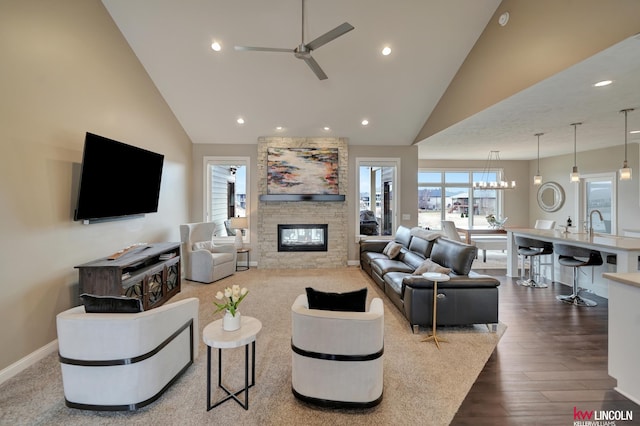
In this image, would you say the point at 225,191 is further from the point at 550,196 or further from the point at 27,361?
the point at 550,196

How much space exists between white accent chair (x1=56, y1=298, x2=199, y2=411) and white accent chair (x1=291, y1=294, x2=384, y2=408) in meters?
1.09

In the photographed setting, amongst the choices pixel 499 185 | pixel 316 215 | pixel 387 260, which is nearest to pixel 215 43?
pixel 316 215

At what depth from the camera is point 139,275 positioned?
384 cm

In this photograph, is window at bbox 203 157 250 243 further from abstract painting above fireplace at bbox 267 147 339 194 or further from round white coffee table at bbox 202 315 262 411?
round white coffee table at bbox 202 315 262 411

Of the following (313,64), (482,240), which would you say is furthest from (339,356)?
(482,240)

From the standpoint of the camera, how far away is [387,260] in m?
5.40

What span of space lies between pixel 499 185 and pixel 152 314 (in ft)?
25.6

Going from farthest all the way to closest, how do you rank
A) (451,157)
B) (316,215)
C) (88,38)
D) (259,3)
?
(451,157) < (316,215) < (259,3) < (88,38)

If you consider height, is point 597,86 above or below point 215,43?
below

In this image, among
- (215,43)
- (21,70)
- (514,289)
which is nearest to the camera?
(21,70)

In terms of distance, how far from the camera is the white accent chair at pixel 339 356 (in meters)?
2.12

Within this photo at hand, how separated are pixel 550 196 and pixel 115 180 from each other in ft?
34.3

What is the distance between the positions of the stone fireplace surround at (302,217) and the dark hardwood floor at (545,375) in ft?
12.0

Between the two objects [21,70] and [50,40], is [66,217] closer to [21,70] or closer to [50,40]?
[21,70]
